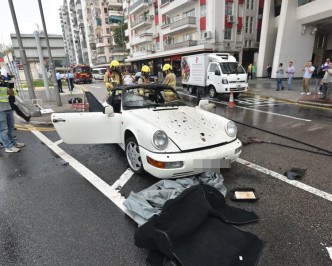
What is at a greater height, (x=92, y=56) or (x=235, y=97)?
(x=92, y=56)

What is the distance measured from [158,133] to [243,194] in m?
1.44

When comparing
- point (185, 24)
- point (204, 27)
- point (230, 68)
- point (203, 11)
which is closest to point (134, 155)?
point (230, 68)

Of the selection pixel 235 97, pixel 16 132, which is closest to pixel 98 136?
pixel 16 132

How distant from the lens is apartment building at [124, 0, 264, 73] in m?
25.8

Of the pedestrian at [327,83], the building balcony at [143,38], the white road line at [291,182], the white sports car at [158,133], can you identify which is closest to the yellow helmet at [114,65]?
the white sports car at [158,133]

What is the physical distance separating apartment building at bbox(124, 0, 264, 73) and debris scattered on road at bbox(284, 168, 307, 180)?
2369cm

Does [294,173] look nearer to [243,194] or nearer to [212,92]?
[243,194]

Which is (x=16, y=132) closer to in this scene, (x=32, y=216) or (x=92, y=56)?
(x=32, y=216)

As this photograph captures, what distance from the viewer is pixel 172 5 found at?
30469 millimetres

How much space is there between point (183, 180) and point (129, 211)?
85 cm

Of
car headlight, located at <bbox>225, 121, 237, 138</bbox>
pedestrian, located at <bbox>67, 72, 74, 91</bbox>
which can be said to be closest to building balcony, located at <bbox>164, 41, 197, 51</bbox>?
pedestrian, located at <bbox>67, 72, 74, 91</bbox>

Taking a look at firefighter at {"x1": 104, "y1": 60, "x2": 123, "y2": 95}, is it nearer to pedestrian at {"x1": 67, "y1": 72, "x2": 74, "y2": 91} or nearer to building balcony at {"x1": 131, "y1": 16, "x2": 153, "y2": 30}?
pedestrian at {"x1": 67, "y1": 72, "x2": 74, "y2": 91}

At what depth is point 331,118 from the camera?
285 inches

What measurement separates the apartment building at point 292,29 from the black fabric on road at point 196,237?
21.6 meters
